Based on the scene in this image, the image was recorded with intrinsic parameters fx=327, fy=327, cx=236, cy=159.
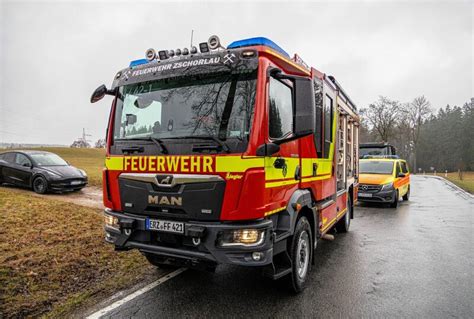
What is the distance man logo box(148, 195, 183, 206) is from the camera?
3.50m

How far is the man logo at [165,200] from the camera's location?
138 inches

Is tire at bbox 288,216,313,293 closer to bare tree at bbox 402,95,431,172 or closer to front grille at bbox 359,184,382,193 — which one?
front grille at bbox 359,184,382,193

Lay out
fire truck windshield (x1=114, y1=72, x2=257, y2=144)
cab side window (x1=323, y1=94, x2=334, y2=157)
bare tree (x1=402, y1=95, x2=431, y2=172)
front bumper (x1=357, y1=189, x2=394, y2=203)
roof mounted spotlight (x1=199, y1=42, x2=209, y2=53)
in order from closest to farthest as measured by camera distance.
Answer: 1. fire truck windshield (x1=114, y1=72, x2=257, y2=144)
2. roof mounted spotlight (x1=199, y1=42, x2=209, y2=53)
3. cab side window (x1=323, y1=94, x2=334, y2=157)
4. front bumper (x1=357, y1=189, x2=394, y2=203)
5. bare tree (x1=402, y1=95, x2=431, y2=172)

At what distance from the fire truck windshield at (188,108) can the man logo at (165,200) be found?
2.21ft

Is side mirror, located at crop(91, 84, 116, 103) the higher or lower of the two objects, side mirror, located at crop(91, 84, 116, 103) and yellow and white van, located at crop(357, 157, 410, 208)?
the higher

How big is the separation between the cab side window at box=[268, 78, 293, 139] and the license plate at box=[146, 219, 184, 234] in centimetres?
139

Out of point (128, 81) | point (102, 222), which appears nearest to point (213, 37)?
point (128, 81)

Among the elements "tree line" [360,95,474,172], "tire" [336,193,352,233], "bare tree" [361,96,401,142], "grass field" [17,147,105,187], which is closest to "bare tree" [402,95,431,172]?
"tree line" [360,95,474,172]

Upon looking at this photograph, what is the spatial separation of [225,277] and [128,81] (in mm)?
2945

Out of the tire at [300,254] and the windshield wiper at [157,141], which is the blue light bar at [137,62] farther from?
the tire at [300,254]

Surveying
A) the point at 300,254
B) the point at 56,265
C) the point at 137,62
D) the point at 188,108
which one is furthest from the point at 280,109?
the point at 56,265

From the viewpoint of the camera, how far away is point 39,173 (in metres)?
11.7

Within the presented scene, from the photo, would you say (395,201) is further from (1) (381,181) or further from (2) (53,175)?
(2) (53,175)

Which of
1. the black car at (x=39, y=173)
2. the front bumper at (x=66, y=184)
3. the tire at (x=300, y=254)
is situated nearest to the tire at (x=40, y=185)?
the black car at (x=39, y=173)
